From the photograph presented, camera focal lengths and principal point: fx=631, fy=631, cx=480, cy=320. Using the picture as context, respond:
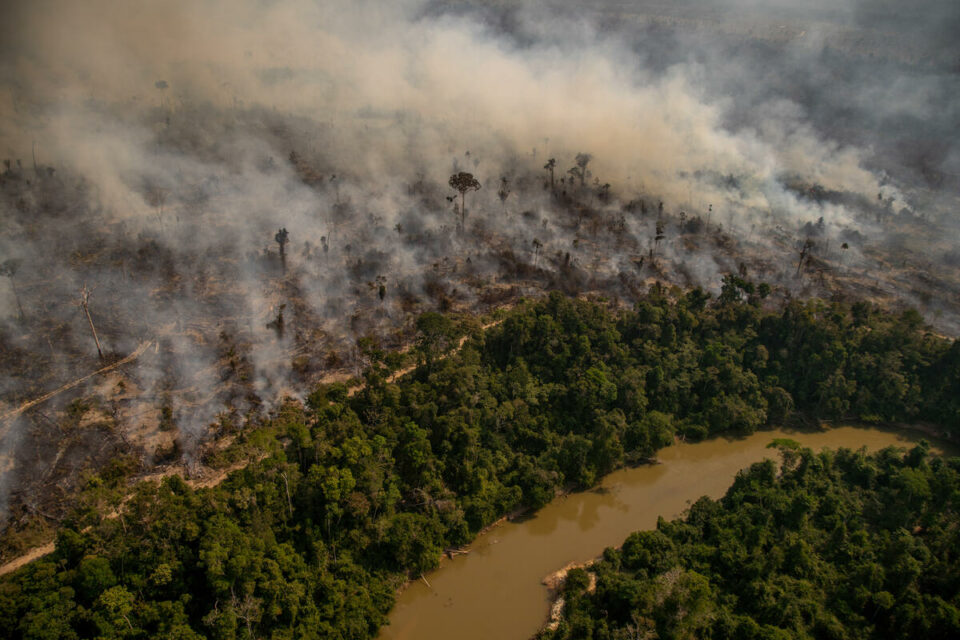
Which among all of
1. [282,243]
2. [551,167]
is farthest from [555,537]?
[551,167]

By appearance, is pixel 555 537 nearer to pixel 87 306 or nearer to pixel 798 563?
pixel 798 563

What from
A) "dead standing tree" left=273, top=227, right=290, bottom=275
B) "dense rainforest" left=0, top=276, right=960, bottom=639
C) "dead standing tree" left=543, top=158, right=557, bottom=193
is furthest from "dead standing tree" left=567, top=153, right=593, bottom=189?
"dead standing tree" left=273, top=227, right=290, bottom=275

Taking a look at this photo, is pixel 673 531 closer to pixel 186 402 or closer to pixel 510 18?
pixel 186 402

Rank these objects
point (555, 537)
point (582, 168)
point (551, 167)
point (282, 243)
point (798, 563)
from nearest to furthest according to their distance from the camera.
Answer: point (798, 563) → point (555, 537) → point (282, 243) → point (551, 167) → point (582, 168)

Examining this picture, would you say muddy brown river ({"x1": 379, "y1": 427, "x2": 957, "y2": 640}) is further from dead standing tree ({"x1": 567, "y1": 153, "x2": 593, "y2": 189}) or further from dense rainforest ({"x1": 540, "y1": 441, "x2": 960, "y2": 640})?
dead standing tree ({"x1": 567, "y1": 153, "x2": 593, "y2": 189})

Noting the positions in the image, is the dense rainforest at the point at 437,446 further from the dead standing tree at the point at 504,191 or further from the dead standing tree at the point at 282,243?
the dead standing tree at the point at 504,191

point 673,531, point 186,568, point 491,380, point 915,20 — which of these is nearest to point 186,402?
point 186,568
